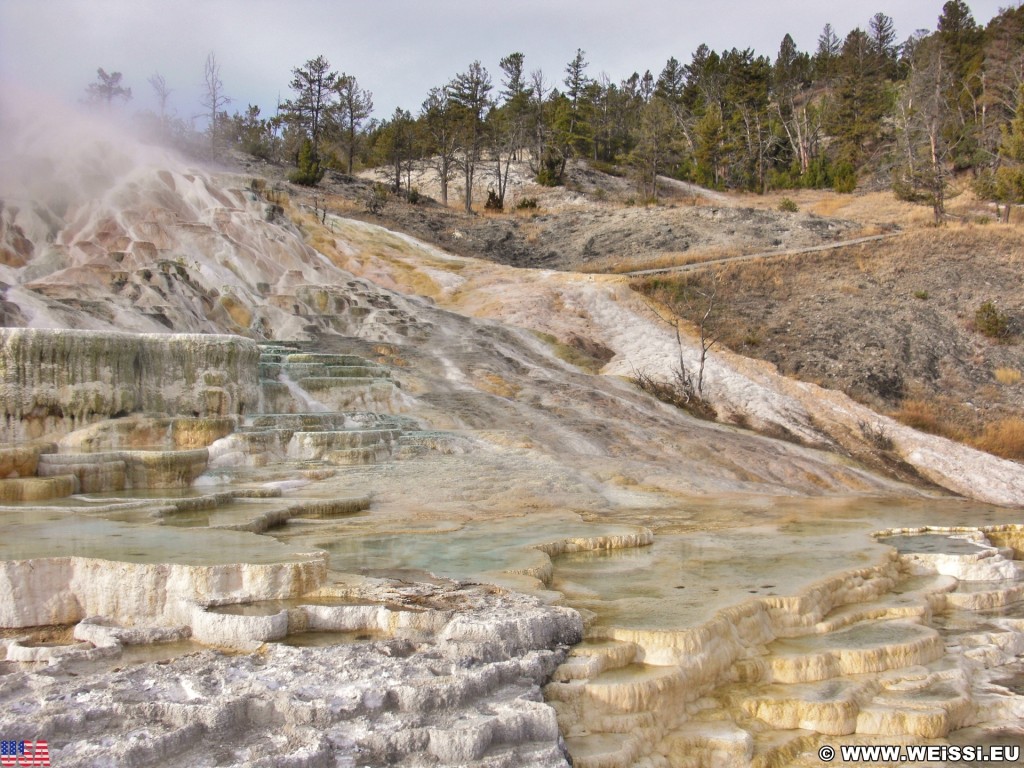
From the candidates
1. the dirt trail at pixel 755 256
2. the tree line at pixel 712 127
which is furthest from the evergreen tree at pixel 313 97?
the dirt trail at pixel 755 256

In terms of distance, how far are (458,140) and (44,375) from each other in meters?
33.6

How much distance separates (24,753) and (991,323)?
25.2 metres

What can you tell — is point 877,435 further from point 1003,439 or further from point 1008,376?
point 1008,376

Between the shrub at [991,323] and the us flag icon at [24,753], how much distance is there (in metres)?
25.1

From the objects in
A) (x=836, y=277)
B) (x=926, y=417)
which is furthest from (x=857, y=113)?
(x=926, y=417)

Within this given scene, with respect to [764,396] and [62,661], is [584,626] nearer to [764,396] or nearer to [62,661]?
[62,661]

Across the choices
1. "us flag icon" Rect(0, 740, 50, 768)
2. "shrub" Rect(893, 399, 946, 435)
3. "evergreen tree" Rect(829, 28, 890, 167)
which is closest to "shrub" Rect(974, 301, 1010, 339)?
"shrub" Rect(893, 399, 946, 435)

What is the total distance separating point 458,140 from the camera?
4312cm

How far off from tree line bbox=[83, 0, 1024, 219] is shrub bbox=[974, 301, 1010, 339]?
1182 cm

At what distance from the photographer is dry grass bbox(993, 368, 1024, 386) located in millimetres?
22014

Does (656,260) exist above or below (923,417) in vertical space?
above

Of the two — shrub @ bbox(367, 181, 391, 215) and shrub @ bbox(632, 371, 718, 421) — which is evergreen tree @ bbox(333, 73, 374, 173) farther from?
shrub @ bbox(632, 371, 718, 421)

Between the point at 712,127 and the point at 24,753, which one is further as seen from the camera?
the point at 712,127

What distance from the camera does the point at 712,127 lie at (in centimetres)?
4569
